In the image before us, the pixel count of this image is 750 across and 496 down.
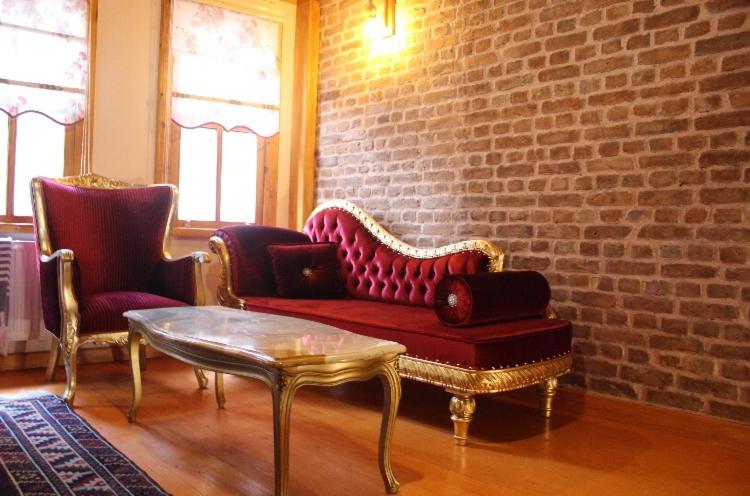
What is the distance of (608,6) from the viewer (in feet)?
10.9

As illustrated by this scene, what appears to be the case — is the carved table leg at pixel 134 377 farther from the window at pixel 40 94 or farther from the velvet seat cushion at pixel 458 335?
the window at pixel 40 94

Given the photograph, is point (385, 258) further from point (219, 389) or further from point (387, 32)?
point (387, 32)

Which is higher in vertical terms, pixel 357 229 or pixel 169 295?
pixel 357 229

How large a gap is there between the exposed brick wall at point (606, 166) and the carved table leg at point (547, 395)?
0.25 metres

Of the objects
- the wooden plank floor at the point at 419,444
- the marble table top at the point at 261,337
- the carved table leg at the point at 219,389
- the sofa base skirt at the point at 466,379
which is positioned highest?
the marble table top at the point at 261,337

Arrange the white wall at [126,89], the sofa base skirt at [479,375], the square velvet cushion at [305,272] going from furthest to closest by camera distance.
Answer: the white wall at [126,89]
the square velvet cushion at [305,272]
the sofa base skirt at [479,375]

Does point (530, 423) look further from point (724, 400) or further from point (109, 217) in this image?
point (109, 217)

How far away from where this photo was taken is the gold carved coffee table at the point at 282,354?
2.02 metres

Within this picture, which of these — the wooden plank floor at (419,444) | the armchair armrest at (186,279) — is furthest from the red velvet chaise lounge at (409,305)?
the armchair armrest at (186,279)

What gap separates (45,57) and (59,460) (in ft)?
9.01

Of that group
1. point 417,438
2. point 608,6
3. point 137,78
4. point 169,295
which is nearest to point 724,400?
point 417,438

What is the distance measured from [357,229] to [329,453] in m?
1.97

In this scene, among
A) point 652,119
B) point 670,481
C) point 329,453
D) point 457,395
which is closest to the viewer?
point 670,481

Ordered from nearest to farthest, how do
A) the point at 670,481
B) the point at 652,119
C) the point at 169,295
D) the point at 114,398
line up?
1. the point at 670,481
2. the point at 652,119
3. the point at 114,398
4. the point at 169,295
